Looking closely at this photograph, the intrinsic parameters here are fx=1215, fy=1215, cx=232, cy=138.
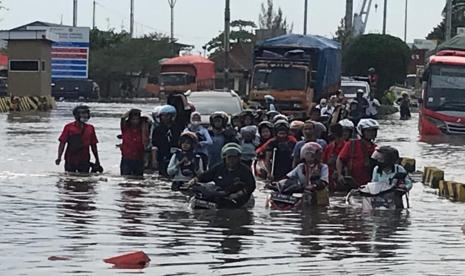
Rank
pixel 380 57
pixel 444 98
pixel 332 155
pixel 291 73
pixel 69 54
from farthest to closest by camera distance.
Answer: pixel 69 54, pixel 380 57, pixel 291 73, pixel 444 98, pixel 332 155

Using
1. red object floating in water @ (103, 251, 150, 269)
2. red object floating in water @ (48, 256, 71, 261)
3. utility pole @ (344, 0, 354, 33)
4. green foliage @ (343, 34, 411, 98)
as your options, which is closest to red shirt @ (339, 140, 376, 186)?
red object floating in water @ (103, 251, 150, 269)

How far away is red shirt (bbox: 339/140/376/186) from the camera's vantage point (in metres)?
18.4

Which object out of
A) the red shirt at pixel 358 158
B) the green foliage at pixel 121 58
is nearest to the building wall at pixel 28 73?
the green foliage at pixel 121 58

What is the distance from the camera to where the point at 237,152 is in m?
15.8

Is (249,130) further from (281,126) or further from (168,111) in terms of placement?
(168,111)

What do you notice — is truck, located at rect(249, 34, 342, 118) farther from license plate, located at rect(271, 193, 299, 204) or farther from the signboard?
Result: the signboard

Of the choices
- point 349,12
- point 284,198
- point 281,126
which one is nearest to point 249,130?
point 281,126

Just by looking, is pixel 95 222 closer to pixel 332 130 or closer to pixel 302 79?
pixel 332 130

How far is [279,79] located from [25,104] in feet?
64.5

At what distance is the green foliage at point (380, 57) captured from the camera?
70625 mm

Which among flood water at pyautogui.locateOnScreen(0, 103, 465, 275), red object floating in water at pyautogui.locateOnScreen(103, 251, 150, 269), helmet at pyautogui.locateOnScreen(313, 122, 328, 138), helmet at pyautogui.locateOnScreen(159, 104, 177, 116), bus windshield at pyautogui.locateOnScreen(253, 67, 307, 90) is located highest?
bus windshield at pyautogui.locateOnScreen(253, 67, 307, 90)

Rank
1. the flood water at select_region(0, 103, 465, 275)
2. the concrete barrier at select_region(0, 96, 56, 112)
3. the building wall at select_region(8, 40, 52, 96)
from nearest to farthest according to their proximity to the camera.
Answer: the flood water at select_region(0, 103, 465, 275), the concrete barrier at select_region(0, 96, 56, 112), the building wall at select_region(8, 40, 52, 96)

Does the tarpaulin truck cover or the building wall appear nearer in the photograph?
the tarpaulin truck cover

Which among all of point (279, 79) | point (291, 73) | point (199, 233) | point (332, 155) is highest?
point (291, 73)
